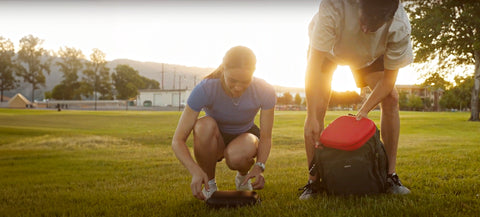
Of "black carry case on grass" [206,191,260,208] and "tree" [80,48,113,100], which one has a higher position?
"tree" [80,48,113,100]

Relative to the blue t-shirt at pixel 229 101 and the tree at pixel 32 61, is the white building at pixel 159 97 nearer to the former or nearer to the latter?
the tree at pixel 32 61

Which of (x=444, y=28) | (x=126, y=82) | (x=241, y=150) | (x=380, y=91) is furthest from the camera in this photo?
(x=126, y=82)

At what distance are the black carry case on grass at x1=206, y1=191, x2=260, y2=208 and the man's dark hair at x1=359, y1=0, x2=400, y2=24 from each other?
1.78 m

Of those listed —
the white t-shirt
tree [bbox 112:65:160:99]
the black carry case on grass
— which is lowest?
the black carry case on grass

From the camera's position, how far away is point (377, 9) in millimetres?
2713

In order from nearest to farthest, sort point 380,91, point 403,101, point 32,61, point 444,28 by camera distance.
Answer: point 380,91 → point 444,28 → point 32,61 → point 403,101

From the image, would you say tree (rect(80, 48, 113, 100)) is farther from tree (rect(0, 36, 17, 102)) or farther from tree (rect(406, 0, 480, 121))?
tree (rect(406, 0, 480, 121))

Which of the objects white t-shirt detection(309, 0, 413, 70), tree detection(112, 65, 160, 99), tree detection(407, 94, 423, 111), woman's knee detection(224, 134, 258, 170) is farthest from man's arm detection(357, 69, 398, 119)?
tree detection(407, 94, 423, 111)

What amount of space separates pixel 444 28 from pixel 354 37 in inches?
971

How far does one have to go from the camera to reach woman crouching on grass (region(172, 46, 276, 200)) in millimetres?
2895

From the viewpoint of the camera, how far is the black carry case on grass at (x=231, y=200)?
3002 millimetres

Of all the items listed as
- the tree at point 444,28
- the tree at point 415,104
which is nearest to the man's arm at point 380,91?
the tree at point 444,28

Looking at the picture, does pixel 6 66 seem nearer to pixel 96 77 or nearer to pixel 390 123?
pixel 96 77

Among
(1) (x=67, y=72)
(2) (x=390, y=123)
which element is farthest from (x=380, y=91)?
(1) (x=67, y=72)
